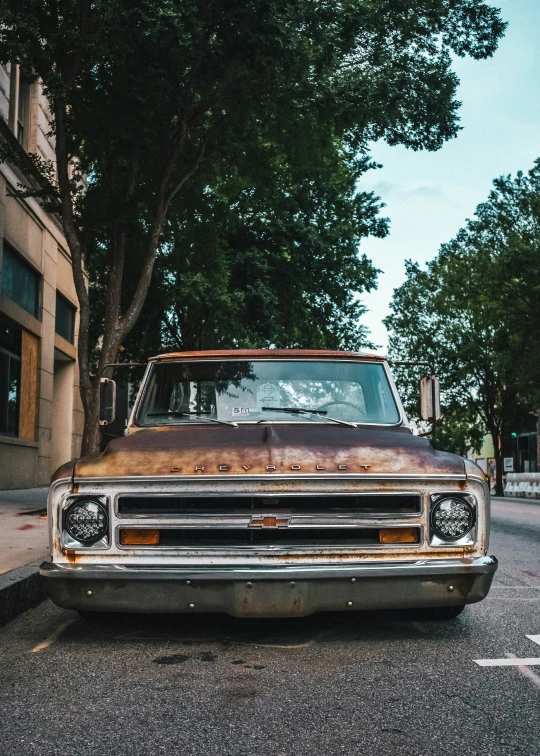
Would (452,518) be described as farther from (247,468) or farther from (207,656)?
(207,656)

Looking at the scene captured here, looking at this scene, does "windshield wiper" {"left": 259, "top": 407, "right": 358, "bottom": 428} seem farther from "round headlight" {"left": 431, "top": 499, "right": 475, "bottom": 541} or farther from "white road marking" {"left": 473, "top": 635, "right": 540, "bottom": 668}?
"white road marking" {"left": 473, "top": 635, "right": 540, "bottom": 668}

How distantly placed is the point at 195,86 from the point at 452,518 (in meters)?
9.54

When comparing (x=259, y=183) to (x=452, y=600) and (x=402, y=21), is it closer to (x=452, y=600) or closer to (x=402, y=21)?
(x=402, y=21)

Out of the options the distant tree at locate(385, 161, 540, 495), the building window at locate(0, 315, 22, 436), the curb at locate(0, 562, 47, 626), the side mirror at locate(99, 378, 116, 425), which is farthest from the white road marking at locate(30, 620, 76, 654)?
the distant tree at locate(385, 161, 540, 495)

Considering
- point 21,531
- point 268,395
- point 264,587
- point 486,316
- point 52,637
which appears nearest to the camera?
point 264,587

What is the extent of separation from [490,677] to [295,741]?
1346mm

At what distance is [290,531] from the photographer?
4.78 m

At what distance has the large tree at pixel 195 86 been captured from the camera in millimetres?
11766

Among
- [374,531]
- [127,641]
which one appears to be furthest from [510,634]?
[127,641]

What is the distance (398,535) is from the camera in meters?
4.87

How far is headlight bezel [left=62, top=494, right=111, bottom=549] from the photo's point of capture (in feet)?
15.8

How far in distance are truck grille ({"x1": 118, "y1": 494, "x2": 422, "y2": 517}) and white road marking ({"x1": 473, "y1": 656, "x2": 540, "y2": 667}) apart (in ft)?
2.68

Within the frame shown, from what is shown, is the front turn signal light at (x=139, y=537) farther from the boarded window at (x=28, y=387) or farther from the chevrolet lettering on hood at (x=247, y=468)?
the boarded window at (x=28, y=387)

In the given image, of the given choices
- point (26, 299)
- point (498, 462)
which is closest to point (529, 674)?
point (26, 299)
